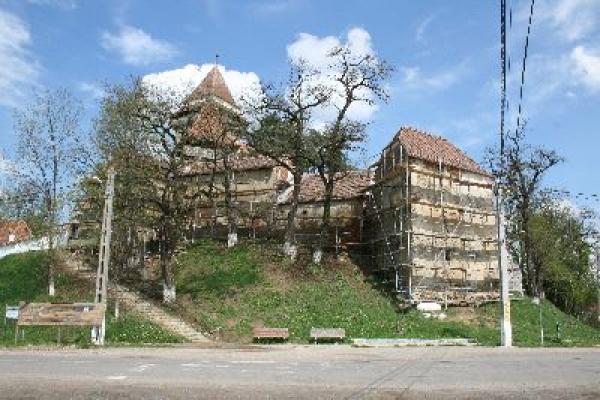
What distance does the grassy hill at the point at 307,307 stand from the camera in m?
33.4

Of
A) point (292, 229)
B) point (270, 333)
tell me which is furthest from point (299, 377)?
point (292, 229)

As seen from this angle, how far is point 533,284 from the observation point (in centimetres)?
4906

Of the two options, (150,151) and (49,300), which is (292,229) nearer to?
(150,151)

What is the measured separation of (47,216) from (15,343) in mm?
12630

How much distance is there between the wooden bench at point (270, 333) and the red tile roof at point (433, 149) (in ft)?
50.7

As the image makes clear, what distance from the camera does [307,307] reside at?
36.2 meters

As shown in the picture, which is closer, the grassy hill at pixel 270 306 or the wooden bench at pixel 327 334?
the wooden bench at pixel 327 334

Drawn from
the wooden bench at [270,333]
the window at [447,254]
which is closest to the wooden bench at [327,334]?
the wooden bench at [270,333]

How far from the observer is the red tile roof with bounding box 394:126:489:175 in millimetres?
41719

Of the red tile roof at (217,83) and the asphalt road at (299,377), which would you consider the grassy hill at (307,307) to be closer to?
the asphalt road at (299,377)

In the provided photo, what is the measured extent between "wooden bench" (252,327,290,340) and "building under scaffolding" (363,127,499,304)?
34.0 feet

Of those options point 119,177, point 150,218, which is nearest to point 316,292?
point 150,218

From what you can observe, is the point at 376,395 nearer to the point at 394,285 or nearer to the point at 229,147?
the point at 394,285

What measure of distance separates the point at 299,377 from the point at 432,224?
90.8 ft
